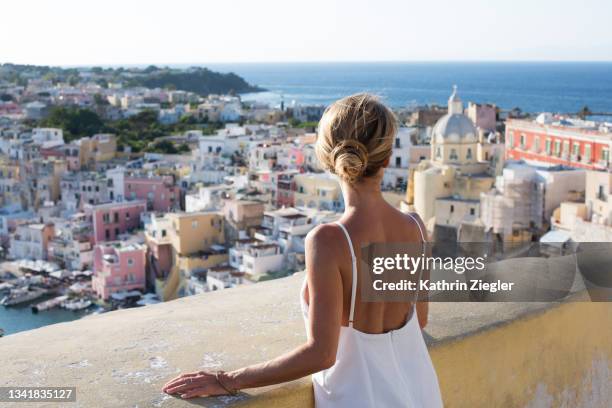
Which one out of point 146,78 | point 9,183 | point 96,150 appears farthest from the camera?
point 146,78

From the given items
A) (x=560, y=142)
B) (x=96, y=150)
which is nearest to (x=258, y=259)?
(x=560, y=142)

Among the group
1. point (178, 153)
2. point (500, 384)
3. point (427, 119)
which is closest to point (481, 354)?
point (500, 384)

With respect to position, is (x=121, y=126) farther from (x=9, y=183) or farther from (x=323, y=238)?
(x=323, y=238)

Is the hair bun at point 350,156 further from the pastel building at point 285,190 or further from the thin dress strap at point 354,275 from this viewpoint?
the pastel building at point 285,190

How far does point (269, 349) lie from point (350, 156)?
42cm

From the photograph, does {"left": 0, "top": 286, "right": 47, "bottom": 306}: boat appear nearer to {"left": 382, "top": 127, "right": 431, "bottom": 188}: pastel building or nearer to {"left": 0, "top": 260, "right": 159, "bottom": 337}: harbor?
{"left": 0, "top": 260, "right": 159, "bottom": 337}: harbor

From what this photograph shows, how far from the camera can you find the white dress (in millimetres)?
1261

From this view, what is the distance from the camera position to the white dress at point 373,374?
4.14 feet

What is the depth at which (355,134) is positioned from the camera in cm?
127

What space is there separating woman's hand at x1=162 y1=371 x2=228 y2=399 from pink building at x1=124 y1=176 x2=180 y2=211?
73.3 feet

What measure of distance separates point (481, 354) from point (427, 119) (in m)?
33.0

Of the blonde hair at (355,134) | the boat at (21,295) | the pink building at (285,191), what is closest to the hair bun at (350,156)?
the blonde hair at (355,134)

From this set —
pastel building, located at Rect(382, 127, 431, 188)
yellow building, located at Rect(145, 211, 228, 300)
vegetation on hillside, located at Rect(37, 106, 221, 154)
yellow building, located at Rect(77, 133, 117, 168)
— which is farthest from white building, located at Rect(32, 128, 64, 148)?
yellow building, located at Rect(145, 211, 228, 300)

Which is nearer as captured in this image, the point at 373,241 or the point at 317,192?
the point at 373,241
